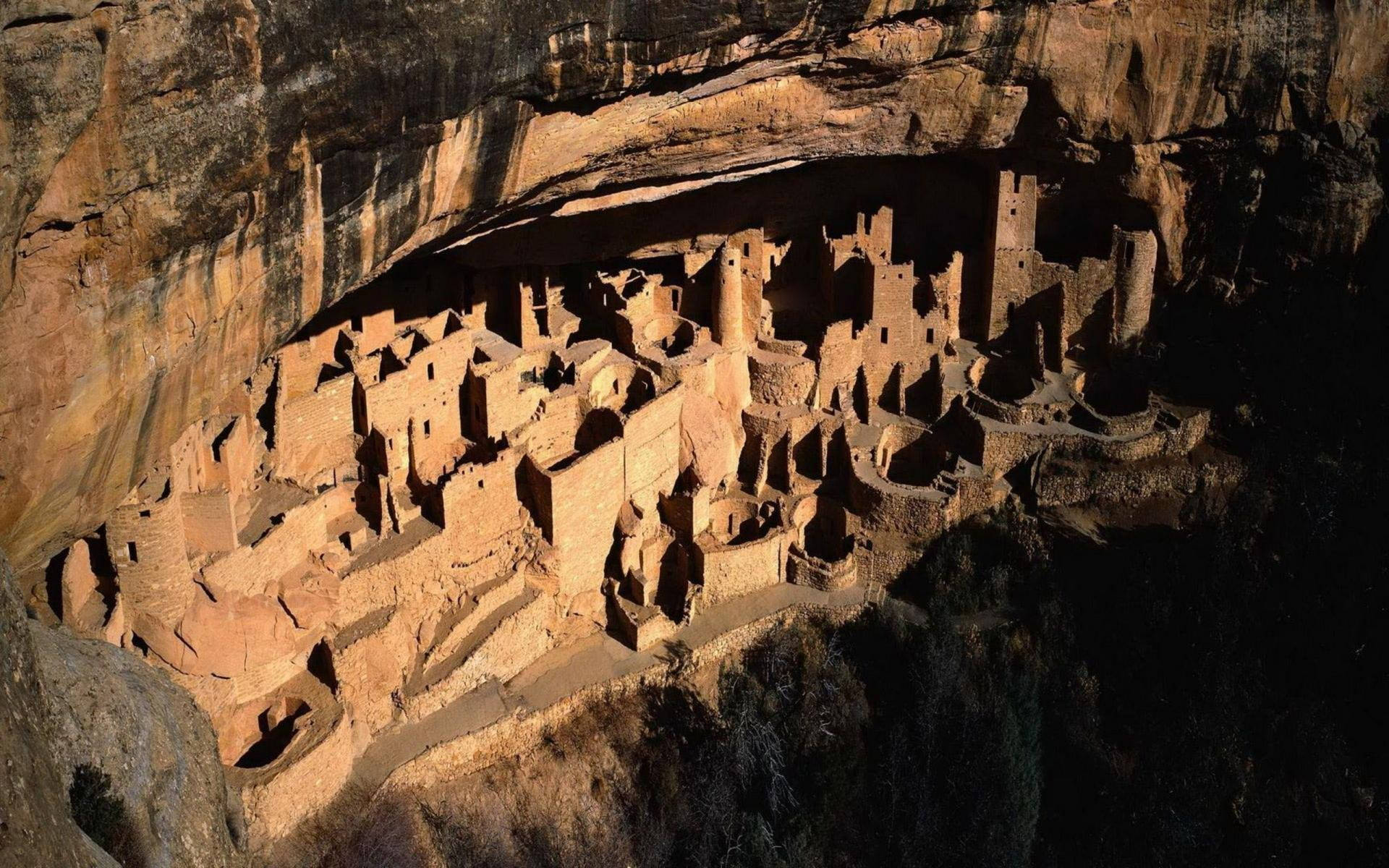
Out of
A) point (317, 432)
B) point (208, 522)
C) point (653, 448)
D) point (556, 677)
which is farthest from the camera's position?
Answer: point (653, 448)

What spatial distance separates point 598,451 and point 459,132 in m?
5.81

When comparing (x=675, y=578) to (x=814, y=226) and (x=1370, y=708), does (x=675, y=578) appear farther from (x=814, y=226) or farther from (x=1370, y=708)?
(x=1370, y=708)

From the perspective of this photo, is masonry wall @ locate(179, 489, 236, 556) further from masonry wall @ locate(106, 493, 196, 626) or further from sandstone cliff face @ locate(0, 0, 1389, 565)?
sandstone cliff face @ locate(0, 0, 1389, 565)

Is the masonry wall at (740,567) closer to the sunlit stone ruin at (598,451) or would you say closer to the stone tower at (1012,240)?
the sunlit stone ruin at (598,451)

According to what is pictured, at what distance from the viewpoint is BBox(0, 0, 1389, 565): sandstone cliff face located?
1017 cm

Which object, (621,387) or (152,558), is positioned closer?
(152,558)

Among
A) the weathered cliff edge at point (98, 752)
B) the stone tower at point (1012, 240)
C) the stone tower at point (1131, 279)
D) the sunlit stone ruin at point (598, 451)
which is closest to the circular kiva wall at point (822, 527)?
the sunlit stone ruin at point (598, 451)

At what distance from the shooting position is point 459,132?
45.8 feet

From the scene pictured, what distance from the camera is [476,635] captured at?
58.2 feet

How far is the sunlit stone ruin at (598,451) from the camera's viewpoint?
15.6 m

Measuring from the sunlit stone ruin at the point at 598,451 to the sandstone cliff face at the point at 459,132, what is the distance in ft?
6.78

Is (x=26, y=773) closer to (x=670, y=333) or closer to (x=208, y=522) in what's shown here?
(x=208, y=522)

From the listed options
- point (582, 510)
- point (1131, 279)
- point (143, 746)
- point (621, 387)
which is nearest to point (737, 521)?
point (621, 387)

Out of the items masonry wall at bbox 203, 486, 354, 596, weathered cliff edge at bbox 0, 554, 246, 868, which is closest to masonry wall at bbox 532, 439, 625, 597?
masonry wall at bbox 203, 486, 354, 596
